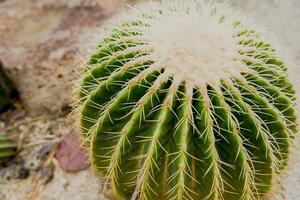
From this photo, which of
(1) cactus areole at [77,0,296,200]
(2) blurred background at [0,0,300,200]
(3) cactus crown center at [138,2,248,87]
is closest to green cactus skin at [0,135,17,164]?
(2) blurred background at [0,0,300,200]

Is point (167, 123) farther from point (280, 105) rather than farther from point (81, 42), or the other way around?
point (81, 42)

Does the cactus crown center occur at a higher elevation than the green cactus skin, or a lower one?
higher

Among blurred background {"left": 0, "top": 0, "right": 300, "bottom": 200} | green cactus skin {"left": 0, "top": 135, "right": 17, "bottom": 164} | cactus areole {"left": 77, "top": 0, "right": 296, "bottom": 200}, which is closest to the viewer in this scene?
cactus areole {"left": 77, "top": 0, "right": 296, "bottom": 200}

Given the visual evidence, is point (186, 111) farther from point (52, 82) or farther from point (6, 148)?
point (52, 82)

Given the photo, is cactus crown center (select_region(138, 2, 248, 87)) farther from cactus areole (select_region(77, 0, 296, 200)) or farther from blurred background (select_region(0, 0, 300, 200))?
blurred background (select_region(0, 0, 300, 200))

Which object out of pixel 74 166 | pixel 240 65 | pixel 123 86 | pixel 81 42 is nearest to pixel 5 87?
pixel 81 42

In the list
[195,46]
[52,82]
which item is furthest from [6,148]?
[195,46]
